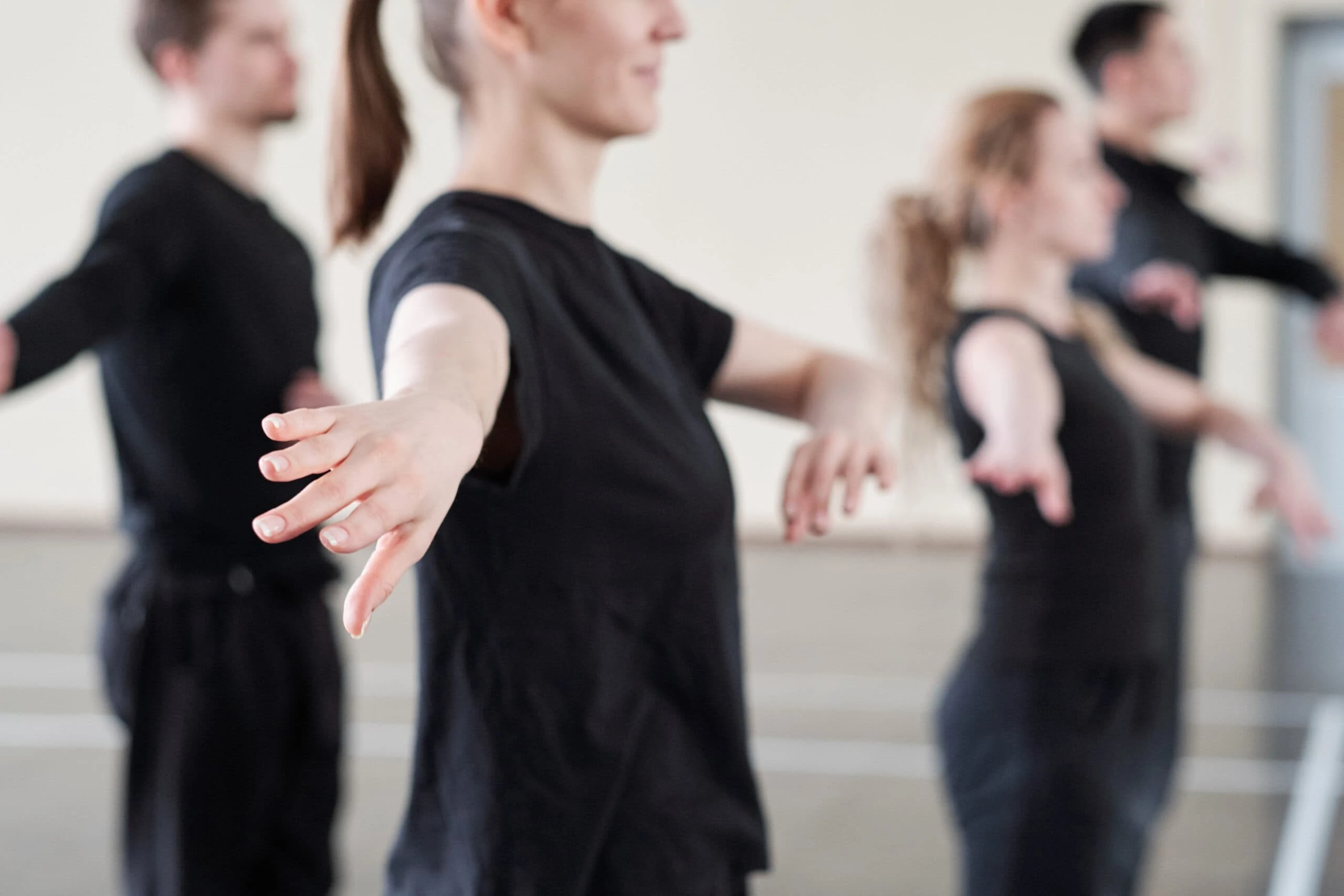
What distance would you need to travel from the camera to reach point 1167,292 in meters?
3.26

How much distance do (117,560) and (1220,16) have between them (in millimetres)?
6168

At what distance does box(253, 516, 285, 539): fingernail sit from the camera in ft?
2.39

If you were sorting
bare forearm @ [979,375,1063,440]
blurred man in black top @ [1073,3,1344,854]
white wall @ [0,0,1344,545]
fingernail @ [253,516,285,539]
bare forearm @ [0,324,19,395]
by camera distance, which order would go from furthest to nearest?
white wall @ [0,0,1344,545] → blurred man in black top @ [1073,3,1344,854] → bare forearm @ [979,375,1063,440] → bare forearm @ [0,324,19,395] → fingernail @ [253,516,285,539]

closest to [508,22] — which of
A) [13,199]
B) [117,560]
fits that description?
[117,560]

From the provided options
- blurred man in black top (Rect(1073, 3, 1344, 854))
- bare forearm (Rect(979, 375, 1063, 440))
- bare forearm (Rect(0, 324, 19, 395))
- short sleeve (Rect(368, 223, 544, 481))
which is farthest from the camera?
blurred man in black top (Rect(1073, 3, 1344, 854))

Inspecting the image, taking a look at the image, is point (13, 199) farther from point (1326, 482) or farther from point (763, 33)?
point (1326, 482)

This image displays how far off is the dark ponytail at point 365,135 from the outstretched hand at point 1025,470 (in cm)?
85

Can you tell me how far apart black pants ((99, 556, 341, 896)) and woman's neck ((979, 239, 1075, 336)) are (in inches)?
44.0

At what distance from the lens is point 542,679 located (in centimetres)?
120

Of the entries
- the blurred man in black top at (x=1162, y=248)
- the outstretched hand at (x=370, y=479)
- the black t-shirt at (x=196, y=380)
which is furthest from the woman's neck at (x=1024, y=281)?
the outstretched hand at (x=370, y=479)

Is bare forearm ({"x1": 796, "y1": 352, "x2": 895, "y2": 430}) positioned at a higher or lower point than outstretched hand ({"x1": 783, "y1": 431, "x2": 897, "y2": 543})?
higher

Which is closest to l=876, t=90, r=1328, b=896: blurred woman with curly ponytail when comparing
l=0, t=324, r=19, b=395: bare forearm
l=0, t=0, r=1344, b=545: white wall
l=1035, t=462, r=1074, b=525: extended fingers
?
l=1035, t=462, r=1074, b=525: extended fingers

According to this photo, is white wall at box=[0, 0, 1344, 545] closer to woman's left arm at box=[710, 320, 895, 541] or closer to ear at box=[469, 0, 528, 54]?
woman's left arm at box=[710, 320, 895, 541]

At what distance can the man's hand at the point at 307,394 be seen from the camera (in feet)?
7.41
